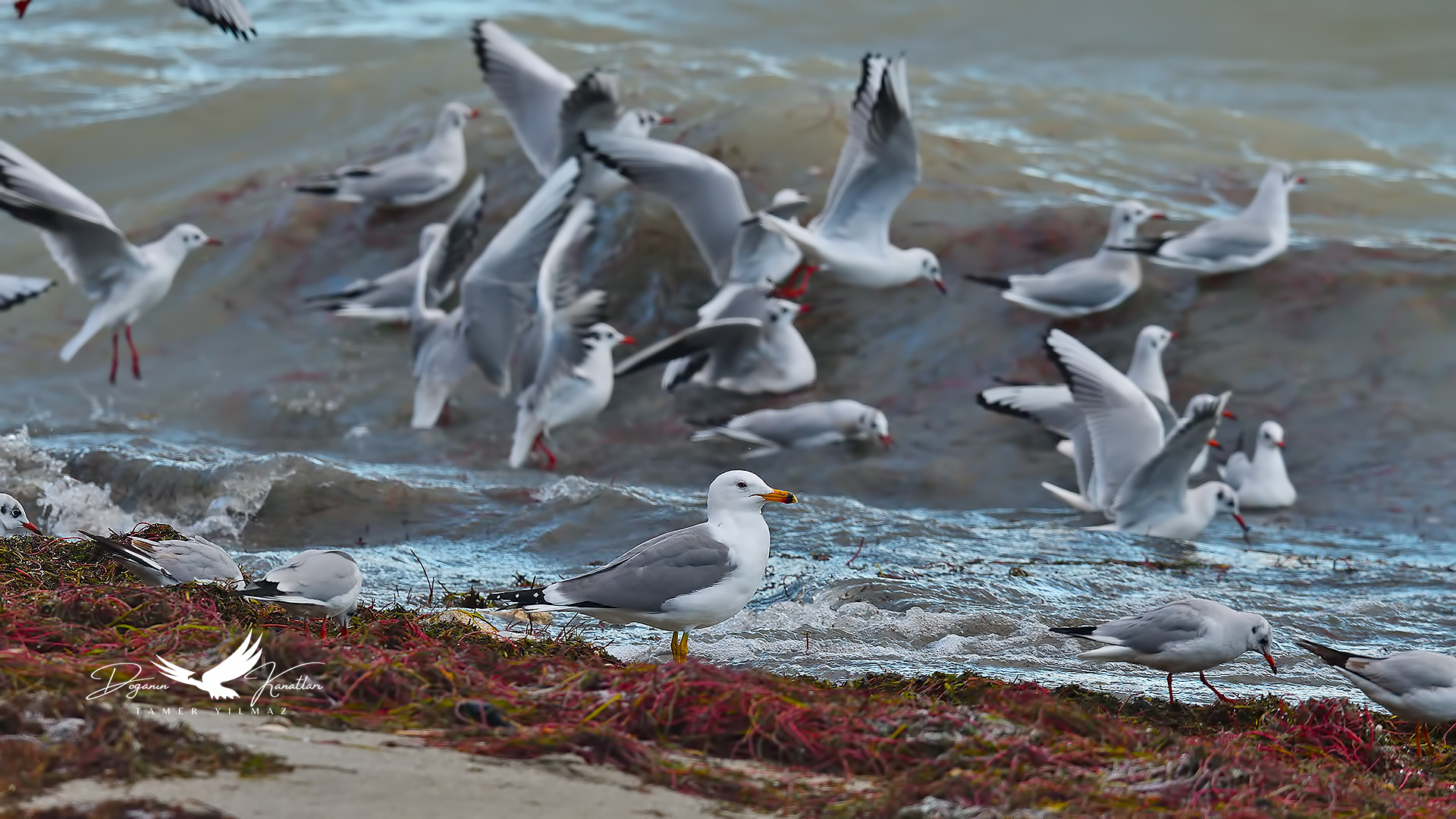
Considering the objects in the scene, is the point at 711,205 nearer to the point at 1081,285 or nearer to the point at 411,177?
the point at 1081,285

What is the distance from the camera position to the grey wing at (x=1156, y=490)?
8250 millimetres

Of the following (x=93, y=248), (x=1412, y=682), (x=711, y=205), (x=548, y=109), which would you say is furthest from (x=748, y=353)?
(x=1412, y=682)

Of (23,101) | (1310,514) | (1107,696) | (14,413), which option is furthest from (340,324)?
(1107,696)

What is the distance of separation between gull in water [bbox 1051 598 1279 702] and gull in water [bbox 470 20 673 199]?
7.88 m

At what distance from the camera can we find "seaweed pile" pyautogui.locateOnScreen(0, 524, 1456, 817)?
3.59 m

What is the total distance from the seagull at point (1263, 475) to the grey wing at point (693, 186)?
4.01 m

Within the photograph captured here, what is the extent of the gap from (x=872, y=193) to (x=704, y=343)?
5.10 ft

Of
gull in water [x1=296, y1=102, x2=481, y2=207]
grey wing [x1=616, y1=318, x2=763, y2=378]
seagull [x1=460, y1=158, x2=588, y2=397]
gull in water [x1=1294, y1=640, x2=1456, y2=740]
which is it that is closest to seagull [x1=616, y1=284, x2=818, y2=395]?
grey wing [x1=616, y1=318, x2=763, y2=378]

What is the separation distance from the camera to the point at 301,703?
3.88 m

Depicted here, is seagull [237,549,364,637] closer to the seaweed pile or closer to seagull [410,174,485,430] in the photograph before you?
the seaweed pile

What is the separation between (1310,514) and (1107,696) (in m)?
4.60

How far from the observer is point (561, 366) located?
10.2 metres

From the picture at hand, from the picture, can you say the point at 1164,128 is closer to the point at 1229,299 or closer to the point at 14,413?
the point at 1229,299

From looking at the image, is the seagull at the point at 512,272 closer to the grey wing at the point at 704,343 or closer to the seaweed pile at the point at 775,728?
the grey wing at the point at 704,343
